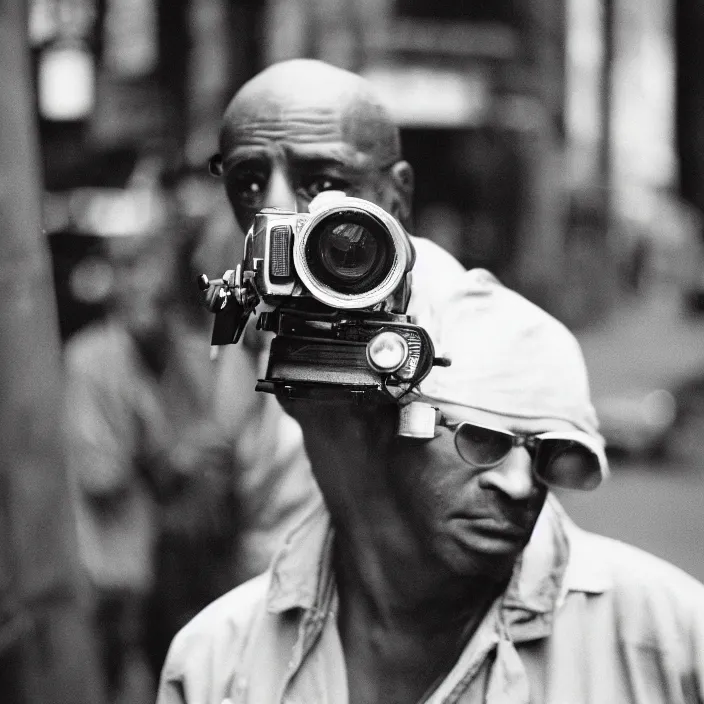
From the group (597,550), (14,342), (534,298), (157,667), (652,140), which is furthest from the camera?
(652,140)

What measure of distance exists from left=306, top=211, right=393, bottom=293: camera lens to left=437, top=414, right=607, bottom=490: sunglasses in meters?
0.43

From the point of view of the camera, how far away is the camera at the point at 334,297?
2.14 m

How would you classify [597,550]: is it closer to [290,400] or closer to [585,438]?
[585,438]

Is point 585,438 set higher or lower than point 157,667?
higher

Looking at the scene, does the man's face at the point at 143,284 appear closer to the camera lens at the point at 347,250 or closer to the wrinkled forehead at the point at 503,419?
the wrinkled forehead at the point at 503,419

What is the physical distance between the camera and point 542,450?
8.16 feet

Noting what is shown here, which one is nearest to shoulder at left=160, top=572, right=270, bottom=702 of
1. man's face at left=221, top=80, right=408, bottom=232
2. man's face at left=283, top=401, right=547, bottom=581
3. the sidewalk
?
man's face at left=283, top=401, right=547, bottom=581

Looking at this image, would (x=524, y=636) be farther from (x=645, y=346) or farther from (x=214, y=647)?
(x=645, y=346)

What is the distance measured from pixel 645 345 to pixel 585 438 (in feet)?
62.9

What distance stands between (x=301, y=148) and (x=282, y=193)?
95 millimetres

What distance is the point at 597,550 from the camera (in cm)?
271

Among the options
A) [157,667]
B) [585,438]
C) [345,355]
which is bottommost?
[157,667]

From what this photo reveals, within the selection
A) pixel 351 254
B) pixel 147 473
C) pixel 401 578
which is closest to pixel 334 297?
pixel 351 254

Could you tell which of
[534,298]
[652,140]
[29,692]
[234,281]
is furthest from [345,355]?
[652,140]
